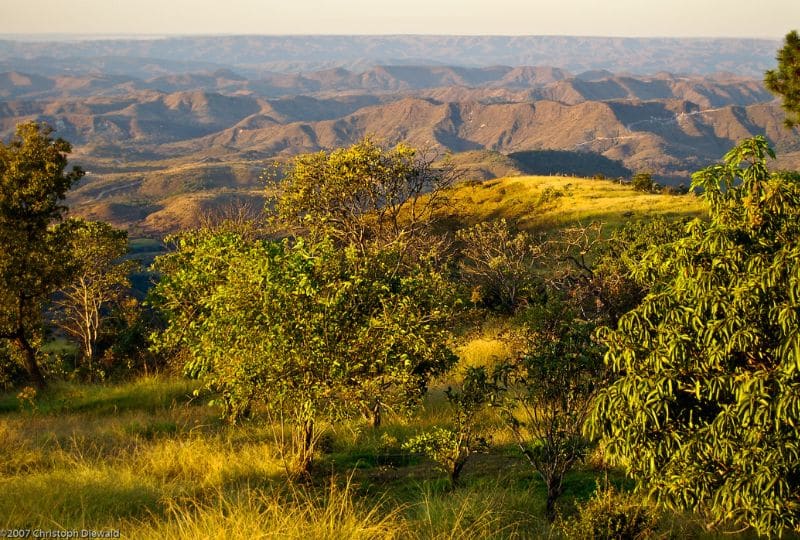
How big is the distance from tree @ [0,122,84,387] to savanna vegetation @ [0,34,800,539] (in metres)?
0.09

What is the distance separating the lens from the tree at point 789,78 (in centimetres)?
2517

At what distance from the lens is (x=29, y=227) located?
2500cm

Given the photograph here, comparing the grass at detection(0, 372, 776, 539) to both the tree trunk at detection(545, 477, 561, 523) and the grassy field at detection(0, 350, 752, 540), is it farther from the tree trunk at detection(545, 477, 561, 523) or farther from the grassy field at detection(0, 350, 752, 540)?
the tree trunk at detection(545, 477, 561, 523)

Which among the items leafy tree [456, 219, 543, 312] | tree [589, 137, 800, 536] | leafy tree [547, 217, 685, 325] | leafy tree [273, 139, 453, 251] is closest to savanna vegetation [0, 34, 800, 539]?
tree [589, 137, 800, 536]

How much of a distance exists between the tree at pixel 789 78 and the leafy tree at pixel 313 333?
18840 mm

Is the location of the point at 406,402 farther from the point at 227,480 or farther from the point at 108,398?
the point at 108,398

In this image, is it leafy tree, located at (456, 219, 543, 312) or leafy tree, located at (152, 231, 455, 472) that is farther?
leafy tree, located at (456, 219, 543, 312)

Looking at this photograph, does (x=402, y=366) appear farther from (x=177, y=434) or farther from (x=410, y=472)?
(x=177, y=434)

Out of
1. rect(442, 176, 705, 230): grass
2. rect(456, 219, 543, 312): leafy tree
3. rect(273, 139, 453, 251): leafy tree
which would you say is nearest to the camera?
rect(273, 139, 453, 251): leafy tree

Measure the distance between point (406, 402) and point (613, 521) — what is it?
5.56 metres

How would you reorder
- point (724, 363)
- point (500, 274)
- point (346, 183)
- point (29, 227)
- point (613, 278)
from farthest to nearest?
point (500, 274), point (346, 183), point (613, 278), point (29, 227), point (724, 363)

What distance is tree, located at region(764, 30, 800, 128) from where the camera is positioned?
25.2 m

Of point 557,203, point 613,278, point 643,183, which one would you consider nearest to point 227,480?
point 613,278

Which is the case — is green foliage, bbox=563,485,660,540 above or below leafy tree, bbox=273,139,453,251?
below
